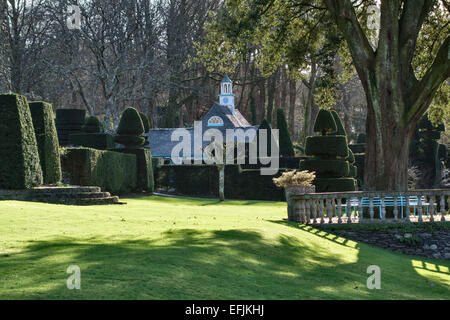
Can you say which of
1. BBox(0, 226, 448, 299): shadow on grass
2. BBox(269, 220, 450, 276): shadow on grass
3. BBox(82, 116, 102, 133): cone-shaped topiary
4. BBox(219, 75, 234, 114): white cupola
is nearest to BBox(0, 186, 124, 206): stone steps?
BBox(269, 220, 450, 276): shadow on grass

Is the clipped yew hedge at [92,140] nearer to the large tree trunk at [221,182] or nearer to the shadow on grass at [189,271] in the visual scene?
the large tree trunk at [221,182]

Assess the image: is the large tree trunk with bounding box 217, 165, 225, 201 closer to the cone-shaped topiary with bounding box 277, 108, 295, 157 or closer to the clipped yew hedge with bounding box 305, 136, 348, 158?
the clipped yew hedge with bounding box 305, 136, 348, 158

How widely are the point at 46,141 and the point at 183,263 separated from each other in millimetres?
15454

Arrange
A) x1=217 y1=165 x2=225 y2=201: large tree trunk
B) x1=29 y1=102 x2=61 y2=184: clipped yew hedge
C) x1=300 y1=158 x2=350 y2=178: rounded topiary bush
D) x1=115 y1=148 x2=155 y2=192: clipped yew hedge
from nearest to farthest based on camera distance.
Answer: x1=29 y1=102 x2=61 y2=184: clipped yew hedge, x1=300 y1=158 x2=350 y2=178: rounded topiary bush, x1=217 y1=165 x2=225 y2=201: large tree trunk, x1=115 y1=148 x2=155 y2=192: clipped yew hedge

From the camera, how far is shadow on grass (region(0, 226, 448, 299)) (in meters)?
6.51

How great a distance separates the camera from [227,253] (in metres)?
9.56

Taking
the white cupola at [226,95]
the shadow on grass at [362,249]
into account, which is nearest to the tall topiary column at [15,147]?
the shadow on grass at [362,249]

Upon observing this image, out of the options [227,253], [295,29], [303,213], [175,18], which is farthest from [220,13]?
[175,18]

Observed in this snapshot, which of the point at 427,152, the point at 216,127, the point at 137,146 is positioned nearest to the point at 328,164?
the point at 137,146

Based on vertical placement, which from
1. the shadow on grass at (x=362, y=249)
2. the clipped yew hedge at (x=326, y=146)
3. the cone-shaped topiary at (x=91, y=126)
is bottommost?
the shadow on grass at (x=362, y=249)

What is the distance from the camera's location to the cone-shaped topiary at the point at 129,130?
1345 inches

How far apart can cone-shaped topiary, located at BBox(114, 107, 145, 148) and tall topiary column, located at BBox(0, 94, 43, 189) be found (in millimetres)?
14042

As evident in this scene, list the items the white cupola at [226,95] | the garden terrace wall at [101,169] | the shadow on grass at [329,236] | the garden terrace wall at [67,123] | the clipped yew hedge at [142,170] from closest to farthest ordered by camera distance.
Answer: the shadow on grass at [329,236], the garden terrace wall at [101,169], the clipped yew hedge at [142,170], the garden terrace wall at [67,123], the white cupola at [226,95]

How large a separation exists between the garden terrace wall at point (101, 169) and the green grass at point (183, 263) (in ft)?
36.3
